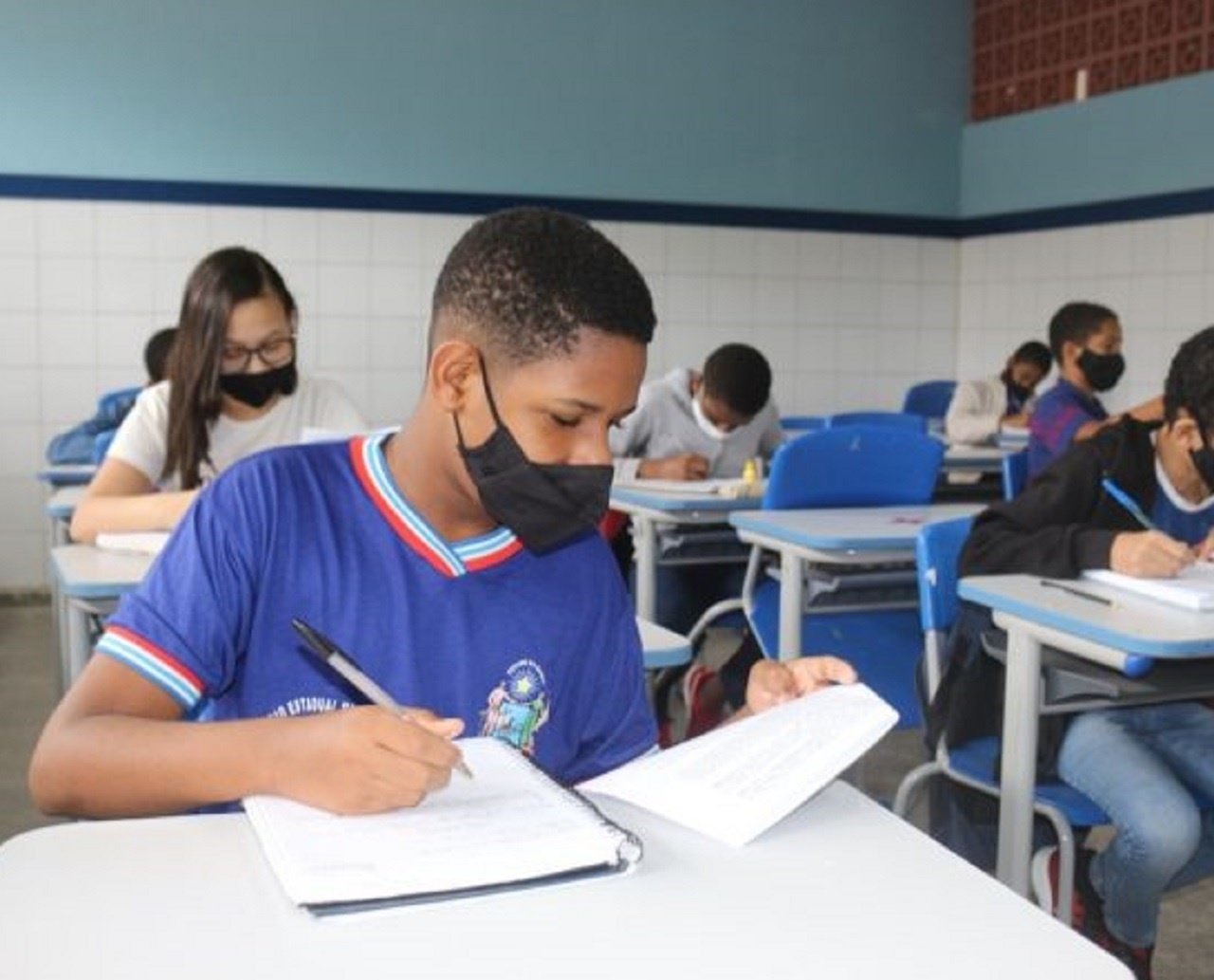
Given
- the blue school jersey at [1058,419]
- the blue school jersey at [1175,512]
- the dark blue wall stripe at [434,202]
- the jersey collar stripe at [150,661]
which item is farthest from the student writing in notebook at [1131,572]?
the dark blue wall stripe at [434,202]

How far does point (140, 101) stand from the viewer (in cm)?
613

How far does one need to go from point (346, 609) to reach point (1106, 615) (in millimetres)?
1263

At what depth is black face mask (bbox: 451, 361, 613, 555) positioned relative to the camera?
4.03ft

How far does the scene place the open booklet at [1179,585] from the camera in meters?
2.09

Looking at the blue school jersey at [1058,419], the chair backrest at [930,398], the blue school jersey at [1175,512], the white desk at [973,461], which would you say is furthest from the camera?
the chair backrest at [930,398]

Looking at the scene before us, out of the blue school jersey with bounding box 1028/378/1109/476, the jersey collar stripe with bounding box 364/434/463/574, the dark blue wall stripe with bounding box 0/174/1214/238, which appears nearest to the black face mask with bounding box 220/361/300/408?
the jersey collar stripe with bounding box 364/434/463/574

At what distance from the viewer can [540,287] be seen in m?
1.19

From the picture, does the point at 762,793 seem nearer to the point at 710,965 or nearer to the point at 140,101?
the point at 710,965

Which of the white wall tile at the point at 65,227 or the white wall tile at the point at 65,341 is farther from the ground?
the white wall tile at the point at 65,227

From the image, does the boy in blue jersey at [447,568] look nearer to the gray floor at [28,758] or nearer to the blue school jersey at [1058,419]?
the gray floor at [28,758]

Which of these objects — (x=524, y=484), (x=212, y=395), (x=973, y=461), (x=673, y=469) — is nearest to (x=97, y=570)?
(x=212, y=395)

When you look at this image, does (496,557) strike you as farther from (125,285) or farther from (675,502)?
(125,285)

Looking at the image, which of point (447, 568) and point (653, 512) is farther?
point (653, 512)

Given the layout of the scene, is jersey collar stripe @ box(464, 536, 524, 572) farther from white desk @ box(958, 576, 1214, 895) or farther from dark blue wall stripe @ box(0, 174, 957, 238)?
dark blue wall stripe @ box(0, 174, 957, 238)
